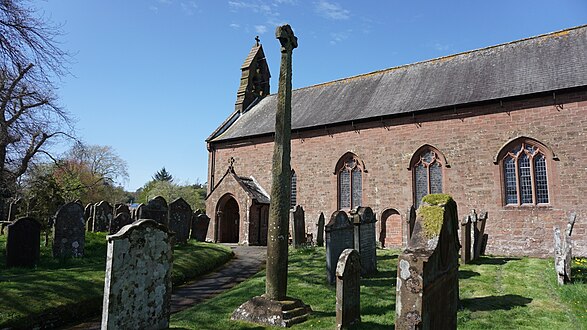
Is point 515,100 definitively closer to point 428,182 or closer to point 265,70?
point 428,182

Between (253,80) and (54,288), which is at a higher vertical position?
(253,80)

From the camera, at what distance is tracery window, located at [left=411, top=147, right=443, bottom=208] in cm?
1762

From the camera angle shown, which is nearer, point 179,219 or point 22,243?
point 22,243

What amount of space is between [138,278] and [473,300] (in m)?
6.56

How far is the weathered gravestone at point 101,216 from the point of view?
60.1ft

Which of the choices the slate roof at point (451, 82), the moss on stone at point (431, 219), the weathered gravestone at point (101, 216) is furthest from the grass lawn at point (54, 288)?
the slate roof at point (451, 82)

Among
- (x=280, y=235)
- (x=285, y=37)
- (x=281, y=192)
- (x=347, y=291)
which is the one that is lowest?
(x=347, y=291)

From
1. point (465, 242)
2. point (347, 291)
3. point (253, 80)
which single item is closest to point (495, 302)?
point (347, 291)

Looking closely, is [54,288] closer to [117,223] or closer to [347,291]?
[347,291]

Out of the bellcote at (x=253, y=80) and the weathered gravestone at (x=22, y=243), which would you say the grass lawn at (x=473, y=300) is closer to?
the weathered gravestone at (x=22, y=243)

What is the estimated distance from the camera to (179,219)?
605 inches

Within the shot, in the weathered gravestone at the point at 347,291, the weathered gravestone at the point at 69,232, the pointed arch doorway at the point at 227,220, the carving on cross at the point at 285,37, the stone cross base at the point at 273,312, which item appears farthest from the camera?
the pointed arch doorway at the point at 227,220

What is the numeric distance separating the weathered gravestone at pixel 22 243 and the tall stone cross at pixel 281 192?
Answer: 24.0 feet

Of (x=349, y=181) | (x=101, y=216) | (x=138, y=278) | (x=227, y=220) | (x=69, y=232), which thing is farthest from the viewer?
(x=227, y=220)
